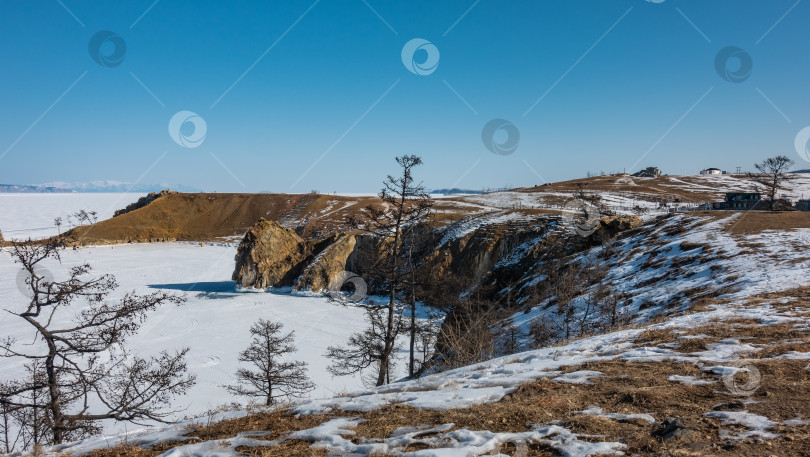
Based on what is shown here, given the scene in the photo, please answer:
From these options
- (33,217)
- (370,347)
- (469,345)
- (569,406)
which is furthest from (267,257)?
(33,217)

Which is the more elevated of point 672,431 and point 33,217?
point 33,217

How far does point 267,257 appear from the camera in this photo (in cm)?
5331

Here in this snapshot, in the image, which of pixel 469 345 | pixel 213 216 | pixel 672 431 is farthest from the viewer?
pixel 213 216

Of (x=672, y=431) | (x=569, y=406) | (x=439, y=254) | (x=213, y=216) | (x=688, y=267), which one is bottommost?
(x=569, y=406)

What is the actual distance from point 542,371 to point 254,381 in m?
19.1

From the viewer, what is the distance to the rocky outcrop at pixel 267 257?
2041 inches

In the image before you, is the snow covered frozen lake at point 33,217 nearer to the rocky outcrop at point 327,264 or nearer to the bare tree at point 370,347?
the rocky outcrop at point 327,264

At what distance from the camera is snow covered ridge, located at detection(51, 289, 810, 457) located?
4.21 m

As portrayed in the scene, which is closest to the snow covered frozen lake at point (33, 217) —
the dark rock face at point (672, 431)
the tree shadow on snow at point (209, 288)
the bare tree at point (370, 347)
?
the tree shadow on snow at point (209, 288)

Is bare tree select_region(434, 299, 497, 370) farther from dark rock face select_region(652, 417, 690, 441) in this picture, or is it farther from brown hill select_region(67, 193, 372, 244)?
brown hill select_region(67, 193, 372, 244)

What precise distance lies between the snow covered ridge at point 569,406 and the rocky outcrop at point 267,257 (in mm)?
48197

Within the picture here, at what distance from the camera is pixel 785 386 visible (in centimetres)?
525

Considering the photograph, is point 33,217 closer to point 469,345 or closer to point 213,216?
point 213,216

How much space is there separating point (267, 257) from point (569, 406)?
2067 inches
